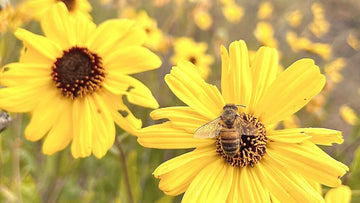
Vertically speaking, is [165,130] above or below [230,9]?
below

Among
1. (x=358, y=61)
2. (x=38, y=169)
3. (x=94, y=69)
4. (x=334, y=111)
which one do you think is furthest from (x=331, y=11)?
(x=94, y=69)

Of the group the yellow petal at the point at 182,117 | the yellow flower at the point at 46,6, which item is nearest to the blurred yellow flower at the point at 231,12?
the yellow flower at the point at 46,6

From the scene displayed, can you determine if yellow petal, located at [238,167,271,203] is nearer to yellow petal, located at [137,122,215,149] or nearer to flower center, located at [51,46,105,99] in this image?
yellow petal, located at [137,122,215,149]

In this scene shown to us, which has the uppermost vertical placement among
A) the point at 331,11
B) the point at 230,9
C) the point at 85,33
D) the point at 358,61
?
the point at 331,11

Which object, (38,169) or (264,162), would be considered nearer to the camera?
(264,162)

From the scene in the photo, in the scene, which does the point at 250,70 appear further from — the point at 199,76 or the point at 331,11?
the point at 331,11

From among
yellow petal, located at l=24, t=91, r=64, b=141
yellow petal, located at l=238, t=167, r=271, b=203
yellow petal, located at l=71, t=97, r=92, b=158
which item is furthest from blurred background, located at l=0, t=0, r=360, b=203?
yellow petal, located at l=238, t=167, r=271, b=203
